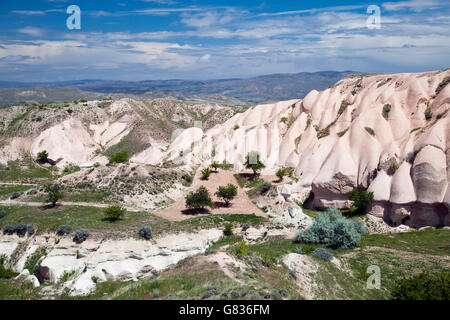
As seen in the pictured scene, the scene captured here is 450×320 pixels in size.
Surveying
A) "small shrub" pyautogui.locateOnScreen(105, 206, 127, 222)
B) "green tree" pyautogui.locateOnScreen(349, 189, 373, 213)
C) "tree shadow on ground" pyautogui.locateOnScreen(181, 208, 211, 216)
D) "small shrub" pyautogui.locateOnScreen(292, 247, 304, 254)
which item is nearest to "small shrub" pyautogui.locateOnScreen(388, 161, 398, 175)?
"green tree" pyautogui.locateOnScreen(349, 189, 373, 213)

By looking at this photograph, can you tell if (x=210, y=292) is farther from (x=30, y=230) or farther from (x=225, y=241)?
(x=30, y=230)

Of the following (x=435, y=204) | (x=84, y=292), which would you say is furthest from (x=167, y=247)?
(x=435, y=204)

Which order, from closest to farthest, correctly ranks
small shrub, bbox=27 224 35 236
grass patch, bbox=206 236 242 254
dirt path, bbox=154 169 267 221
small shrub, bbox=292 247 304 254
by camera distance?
small shrub, bbox=292 247 304 254
grass patch, bbox=206 236 242 254
small shrub, bbox=27 224 35 236
dirt path, bbox=154 169 267 221

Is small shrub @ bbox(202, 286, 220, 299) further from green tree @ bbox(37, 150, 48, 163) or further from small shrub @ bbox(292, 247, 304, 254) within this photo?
green tree @ bbox(37, 150, 48, 163)

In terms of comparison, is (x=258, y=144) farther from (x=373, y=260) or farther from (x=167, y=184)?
(x=373, y=260)

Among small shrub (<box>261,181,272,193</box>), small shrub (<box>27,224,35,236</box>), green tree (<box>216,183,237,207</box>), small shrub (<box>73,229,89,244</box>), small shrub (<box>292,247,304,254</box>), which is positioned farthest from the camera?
small shrub (<box>261,181,272,193</box>)

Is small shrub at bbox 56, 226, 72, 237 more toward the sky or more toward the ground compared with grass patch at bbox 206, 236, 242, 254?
more toward the sky

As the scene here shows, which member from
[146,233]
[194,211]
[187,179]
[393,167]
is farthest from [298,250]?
[187,179]
